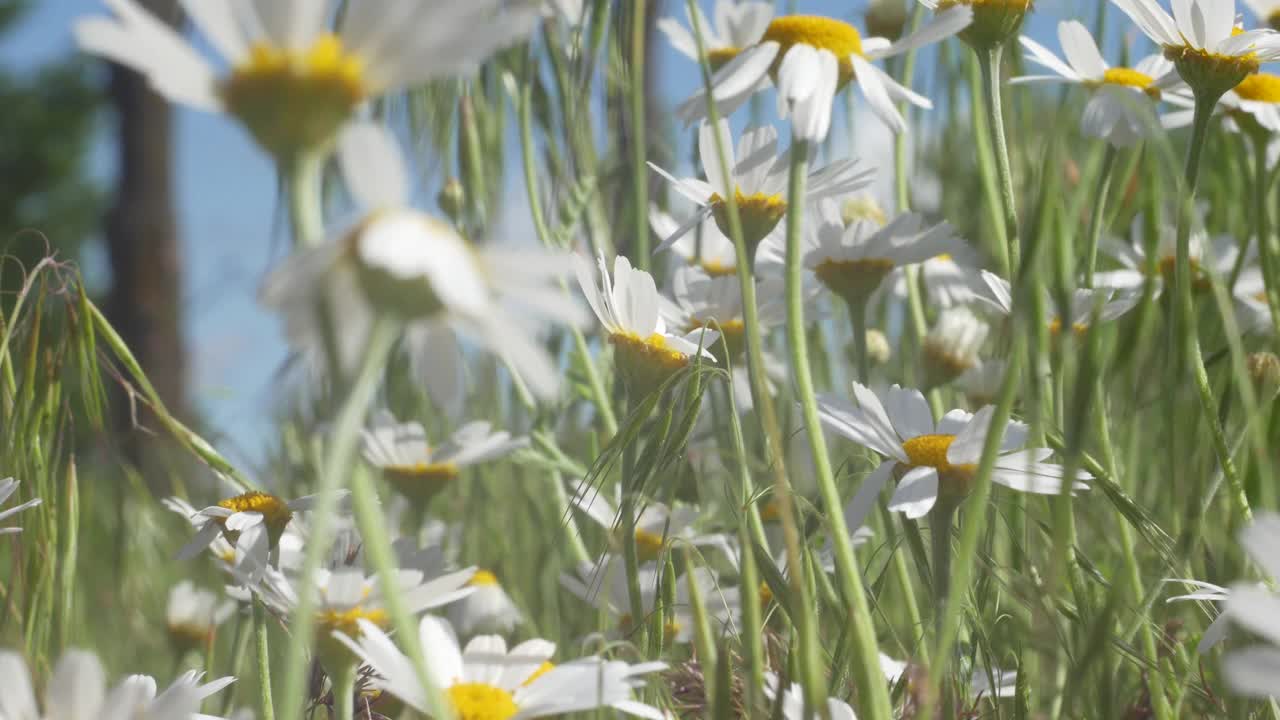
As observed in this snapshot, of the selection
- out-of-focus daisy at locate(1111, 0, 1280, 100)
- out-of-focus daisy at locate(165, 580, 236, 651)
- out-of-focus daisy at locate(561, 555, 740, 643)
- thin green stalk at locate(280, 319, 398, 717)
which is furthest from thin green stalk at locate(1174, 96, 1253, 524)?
out-of-focus daisy at locate(165, 580, 236, 651)

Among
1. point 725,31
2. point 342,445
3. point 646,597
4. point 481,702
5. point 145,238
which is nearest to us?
point 342,445

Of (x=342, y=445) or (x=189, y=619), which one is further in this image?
(x=189, y=619)

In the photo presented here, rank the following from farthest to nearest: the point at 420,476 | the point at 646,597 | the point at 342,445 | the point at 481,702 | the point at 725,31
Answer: the point at 725,31 < the point at 420,476 < the point at 646,597 < the point at 481,702 < the point at 342,445

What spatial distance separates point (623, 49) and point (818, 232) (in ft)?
0.48

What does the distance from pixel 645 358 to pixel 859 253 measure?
175 millimetres

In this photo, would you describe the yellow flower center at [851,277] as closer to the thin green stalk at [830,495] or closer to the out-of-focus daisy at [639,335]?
the out-of-focus daisy at [639,335]

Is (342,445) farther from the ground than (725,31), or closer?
closer

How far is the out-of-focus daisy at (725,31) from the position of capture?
0.81 meters

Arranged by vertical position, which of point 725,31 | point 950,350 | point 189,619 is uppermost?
point 725,31

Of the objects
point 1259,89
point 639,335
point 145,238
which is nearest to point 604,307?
point 639,335

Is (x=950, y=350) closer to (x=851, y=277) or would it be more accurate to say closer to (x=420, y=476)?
(x=851, y=277)

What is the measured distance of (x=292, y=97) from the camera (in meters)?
0.24

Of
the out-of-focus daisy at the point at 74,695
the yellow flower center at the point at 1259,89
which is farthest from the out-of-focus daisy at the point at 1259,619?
the yellow flower center at the point at 1259,89

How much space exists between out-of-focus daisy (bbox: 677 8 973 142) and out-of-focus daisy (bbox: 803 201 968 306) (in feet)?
0.50
